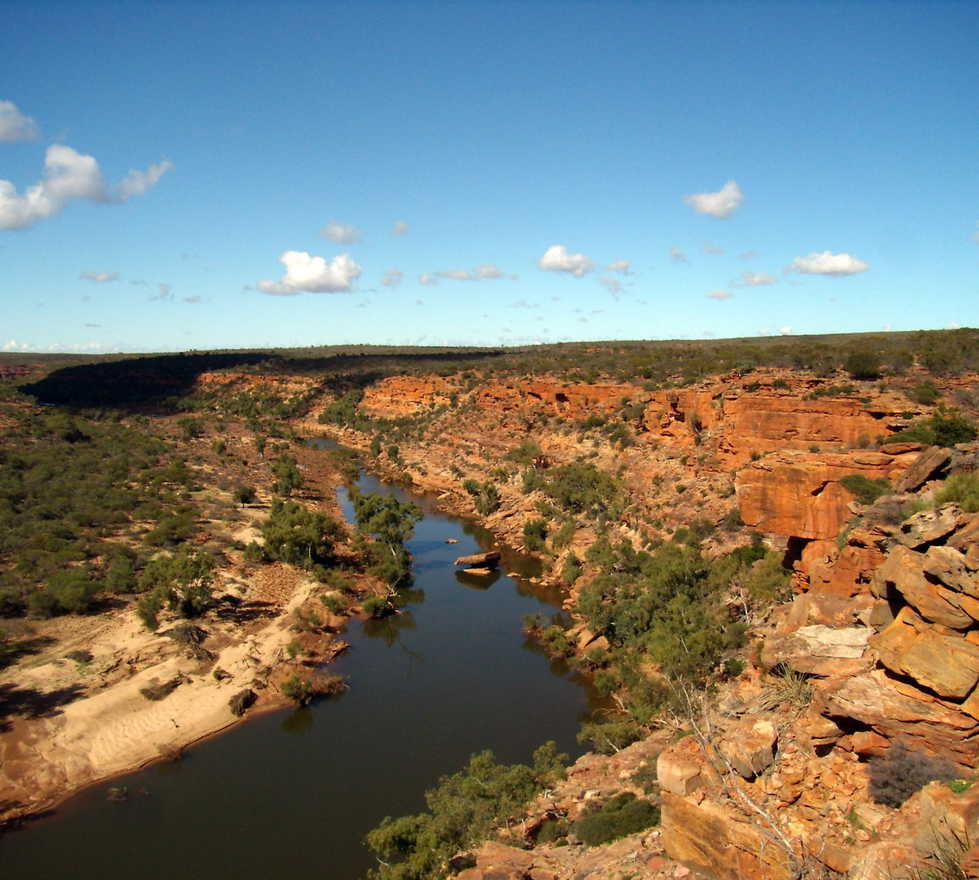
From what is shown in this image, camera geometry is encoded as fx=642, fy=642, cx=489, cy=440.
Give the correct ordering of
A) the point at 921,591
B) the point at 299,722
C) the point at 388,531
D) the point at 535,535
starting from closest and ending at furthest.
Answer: the point at 921,591
the point at 299,722
the point at 388,531
the point at 535,535

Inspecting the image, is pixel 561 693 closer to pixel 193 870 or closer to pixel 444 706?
pixel 444 706

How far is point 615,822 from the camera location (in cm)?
1120

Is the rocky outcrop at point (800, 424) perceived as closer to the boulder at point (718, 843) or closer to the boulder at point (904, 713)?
the boulder at point (904, 713)

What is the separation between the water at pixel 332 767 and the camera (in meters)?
13.9

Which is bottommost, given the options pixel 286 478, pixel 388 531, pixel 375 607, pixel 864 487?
pixel 375 607

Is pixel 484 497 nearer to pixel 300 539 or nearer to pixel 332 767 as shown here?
pixel 300 539

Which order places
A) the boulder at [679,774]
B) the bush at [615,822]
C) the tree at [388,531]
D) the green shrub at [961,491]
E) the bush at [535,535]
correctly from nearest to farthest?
1. the boulder at [679,774]
2. the green shrub at [961,491]
3. the bush at [615,822]
4. the tree at [388,531]
5. the bush at [535,535]

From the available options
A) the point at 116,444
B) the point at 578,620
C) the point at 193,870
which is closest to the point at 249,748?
the point at 193,870

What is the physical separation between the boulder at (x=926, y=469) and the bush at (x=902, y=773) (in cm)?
722

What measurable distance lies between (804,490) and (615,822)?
26.5ft

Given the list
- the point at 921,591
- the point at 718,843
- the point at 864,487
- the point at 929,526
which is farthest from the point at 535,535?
the point at 921,591

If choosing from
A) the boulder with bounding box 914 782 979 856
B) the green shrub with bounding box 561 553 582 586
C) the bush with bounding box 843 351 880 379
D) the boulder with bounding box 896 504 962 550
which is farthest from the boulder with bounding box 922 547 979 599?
the bush with bounding box 843 351 880 379

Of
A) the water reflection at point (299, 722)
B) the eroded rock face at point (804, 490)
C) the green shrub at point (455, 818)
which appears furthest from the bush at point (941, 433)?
the water reflection at point (299, 722)

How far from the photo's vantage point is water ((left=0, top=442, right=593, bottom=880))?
13.9 m
